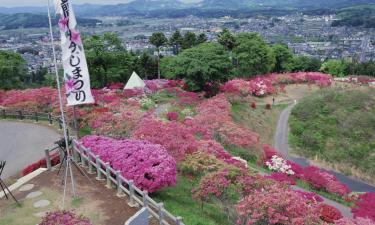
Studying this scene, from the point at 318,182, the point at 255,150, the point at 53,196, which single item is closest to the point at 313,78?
the point at 255,150

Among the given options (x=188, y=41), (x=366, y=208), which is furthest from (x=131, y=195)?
(x=188, y=41)

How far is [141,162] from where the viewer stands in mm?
14281

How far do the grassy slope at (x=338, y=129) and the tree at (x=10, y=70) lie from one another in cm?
2678

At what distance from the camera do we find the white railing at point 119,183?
11219 mm

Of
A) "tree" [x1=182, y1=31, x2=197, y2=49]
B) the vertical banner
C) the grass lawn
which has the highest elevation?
the vertical banner

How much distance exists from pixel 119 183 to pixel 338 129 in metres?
24.3

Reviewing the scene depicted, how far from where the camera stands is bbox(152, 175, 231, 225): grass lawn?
43.5 ft

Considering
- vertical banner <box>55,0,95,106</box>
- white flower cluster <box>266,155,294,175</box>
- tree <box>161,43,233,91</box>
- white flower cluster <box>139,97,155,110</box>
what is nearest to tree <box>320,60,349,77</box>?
tree <box>161,43,233,91</box>

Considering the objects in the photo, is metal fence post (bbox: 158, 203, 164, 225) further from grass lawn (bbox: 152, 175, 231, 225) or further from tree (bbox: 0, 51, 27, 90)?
tree (bbox: 0, 51, 27, 90)

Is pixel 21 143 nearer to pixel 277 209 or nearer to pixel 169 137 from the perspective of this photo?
pixel 169 137

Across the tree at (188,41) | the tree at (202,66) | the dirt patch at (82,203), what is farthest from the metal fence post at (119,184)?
the tree at (188,41)

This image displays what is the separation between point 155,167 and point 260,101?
25993 mm

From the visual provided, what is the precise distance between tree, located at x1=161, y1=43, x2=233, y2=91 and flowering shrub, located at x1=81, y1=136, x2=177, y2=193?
1706cm

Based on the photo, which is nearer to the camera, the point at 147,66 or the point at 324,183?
the point at 324,183
